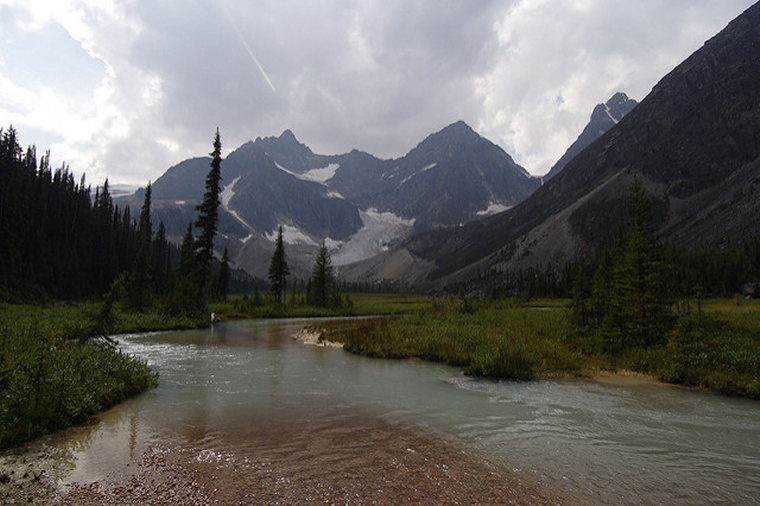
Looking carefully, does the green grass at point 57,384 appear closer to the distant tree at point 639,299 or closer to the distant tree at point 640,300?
the distant tree at point 639,299

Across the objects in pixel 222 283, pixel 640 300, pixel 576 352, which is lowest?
pixel 576 352

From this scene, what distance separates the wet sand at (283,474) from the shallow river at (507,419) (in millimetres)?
385

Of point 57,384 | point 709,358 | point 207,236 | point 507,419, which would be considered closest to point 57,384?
point 57,384

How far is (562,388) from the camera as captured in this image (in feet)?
51.2

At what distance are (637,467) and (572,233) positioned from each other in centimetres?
19529

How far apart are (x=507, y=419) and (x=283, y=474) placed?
259 inches

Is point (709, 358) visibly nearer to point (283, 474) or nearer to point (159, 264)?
point (283, 474)

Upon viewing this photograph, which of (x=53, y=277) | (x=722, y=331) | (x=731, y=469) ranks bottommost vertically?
(x=731, y=469)

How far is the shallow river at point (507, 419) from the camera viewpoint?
25.1 ft

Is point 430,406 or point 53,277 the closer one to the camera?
point 430,406

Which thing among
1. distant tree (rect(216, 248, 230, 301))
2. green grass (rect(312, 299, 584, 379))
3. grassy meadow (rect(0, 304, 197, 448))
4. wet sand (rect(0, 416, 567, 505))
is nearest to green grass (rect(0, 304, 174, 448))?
grassy meadow (rect(0, 304, 197, 448))

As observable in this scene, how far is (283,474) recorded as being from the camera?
725 cm

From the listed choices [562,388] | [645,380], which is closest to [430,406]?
[562,388]

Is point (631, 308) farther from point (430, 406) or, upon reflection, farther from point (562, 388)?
point (430, 406)
